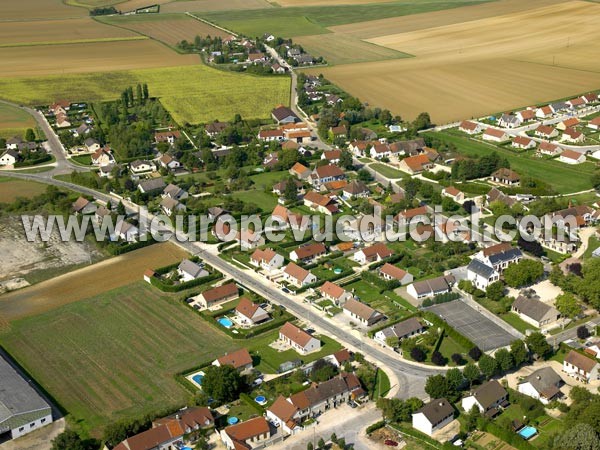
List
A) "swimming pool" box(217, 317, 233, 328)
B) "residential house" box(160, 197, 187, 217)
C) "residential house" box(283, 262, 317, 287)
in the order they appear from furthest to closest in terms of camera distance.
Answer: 1. "residential house" box(160, 197, 187, 217)
2. "residential house" box(283, 262, 317, 287)
3. "swimming pool" box(217, 317, 233, 328)

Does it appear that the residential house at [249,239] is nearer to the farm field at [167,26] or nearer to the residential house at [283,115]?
the residential house at [283,115]

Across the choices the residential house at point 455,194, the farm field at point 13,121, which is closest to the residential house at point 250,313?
the residential house at point 455,194

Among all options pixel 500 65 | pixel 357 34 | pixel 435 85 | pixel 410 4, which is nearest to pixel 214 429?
pixel 435 85

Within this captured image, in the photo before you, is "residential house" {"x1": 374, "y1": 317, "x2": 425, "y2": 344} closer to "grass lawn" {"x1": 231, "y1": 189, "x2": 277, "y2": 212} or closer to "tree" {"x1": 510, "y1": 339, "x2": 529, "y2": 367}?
"tree" {"x1": 510, "y1": 339, "x2": 529, "y2": 367}

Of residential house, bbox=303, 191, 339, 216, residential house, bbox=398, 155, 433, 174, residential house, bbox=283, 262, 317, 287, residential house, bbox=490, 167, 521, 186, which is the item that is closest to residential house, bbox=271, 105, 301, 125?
residential house, bbox=398, 155, 433, 174

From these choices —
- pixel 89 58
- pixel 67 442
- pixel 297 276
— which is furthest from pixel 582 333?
pixel 89 58

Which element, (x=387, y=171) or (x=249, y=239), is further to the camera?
(x=387, y=171)

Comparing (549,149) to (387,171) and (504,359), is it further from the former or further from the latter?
(504,359)
